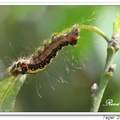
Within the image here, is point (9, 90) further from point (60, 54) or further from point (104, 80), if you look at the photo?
Result: point (60, 54)

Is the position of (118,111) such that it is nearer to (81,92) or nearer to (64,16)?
(81,92)

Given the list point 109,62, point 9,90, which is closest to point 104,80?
point 109,62

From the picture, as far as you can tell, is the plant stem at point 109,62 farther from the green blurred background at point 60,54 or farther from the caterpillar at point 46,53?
the green blurred background at point 60,54

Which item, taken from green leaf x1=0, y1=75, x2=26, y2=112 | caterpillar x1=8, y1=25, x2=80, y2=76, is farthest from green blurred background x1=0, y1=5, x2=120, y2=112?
green leaf x1=0, y1=75, x2=26, y2=112

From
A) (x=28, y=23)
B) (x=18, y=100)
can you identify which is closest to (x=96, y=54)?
(x=28, y=23)

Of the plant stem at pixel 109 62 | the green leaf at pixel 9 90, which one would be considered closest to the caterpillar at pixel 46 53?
the green leaf at pixel 9 90

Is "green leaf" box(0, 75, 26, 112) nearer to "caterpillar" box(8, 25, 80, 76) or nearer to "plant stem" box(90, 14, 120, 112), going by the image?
"caterpillar" box(8, 25, 80, 76)
